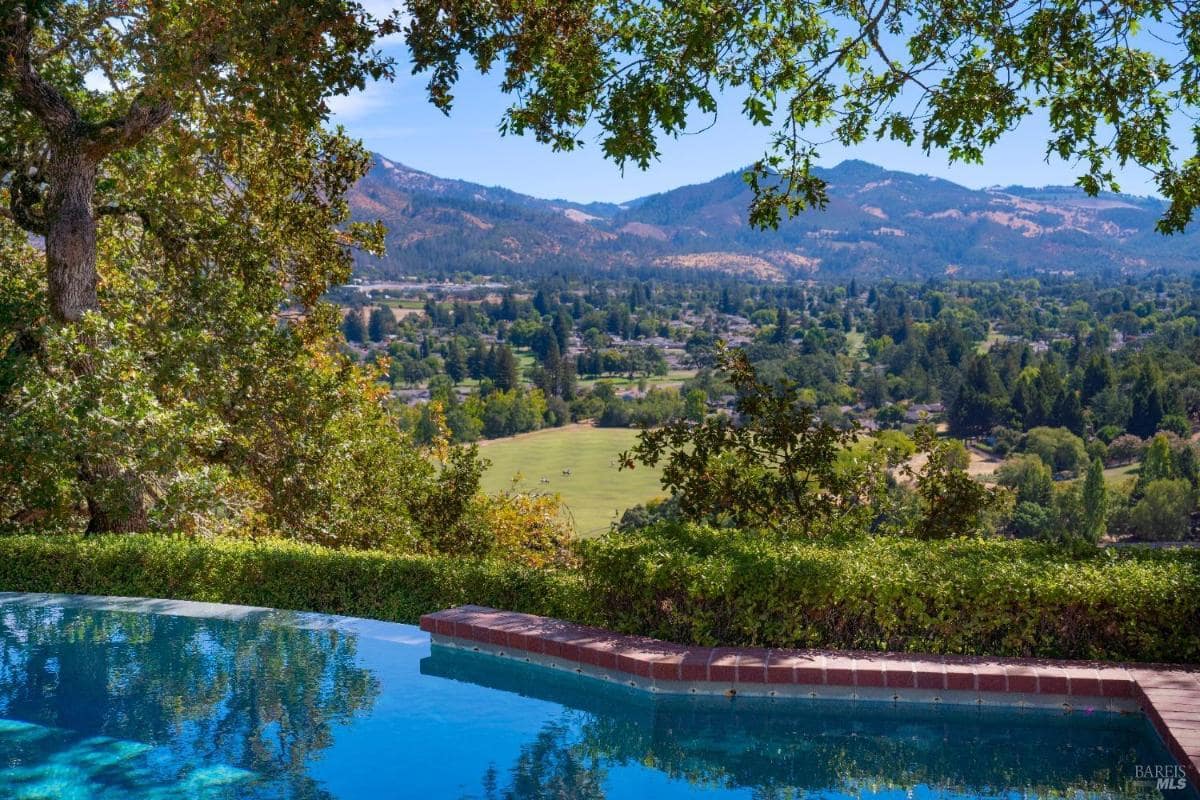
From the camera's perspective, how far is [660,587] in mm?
6719

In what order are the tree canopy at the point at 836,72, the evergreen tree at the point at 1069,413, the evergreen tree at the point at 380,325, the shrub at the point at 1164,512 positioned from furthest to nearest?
the evergreen tree at the point at 380,325
the evergreen tree at the point at 1069,413
the shrub at the point at 1164,512
the tree canopy at the point at 836,72

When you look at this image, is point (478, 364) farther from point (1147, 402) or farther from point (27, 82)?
point (27, 82)

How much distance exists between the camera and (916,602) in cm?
639

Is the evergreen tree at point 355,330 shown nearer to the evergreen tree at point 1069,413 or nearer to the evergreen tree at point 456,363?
the evergreen tree at point 456,363

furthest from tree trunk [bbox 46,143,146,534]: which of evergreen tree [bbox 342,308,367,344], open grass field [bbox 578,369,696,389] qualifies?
evergreen tree [bbox 342,308,367,344]

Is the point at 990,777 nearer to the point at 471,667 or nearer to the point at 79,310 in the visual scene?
the point at 471,667

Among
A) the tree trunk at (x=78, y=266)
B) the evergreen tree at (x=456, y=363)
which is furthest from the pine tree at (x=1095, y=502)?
the tree trunk at (x=78, y=266)

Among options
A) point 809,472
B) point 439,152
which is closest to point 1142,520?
point 439,152

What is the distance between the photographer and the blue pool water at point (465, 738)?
510 centimetres

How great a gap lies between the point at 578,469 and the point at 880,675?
347 ft

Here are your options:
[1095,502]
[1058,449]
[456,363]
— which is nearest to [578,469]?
[456,363]

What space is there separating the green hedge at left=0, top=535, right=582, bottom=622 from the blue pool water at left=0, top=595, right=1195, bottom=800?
0.88 meters

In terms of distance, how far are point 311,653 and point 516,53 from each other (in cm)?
519

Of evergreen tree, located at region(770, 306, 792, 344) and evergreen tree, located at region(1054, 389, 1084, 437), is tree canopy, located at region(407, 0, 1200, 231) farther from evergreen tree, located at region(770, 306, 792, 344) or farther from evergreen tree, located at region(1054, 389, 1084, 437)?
evergreen tree, located at region(770, 306, 792, 344)
